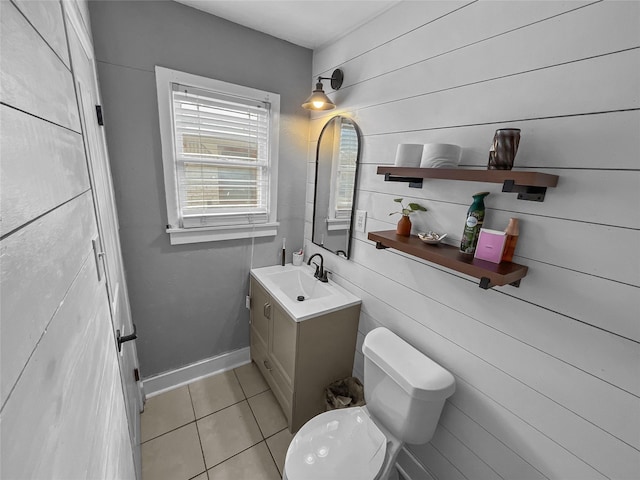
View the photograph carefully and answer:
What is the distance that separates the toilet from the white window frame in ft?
3.93

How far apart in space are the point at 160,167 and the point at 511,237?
1857 millimetres

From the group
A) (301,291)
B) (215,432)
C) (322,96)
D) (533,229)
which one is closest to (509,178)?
(533,229)

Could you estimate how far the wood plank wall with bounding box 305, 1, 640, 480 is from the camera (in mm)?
781

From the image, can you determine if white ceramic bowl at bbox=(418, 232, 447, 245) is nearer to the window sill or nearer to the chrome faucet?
the chrome faucet

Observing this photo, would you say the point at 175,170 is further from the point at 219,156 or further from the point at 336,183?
the point at 336,183

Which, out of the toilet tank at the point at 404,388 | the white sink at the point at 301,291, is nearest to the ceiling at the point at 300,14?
the white sink at the point at 301,291

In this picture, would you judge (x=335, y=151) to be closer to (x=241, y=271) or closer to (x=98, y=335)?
(x=241, y=271)

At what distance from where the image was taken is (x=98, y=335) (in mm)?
729

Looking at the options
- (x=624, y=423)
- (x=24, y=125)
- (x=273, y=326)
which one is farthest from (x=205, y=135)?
(x=624, y=423)

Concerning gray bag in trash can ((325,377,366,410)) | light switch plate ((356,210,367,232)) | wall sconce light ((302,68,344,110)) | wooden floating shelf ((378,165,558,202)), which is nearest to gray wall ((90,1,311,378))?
wall sconce light ((302,68,344,110))

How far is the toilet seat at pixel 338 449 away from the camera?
111cm

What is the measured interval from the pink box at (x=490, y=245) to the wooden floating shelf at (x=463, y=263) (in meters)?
0.02

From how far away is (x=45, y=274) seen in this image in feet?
1.38

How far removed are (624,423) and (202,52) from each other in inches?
98.2
